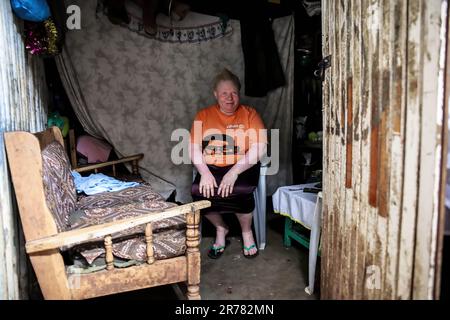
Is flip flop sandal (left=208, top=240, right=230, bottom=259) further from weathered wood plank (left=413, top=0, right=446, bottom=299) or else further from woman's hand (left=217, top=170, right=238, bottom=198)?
weathered wood plank (left=413, top=0, right=446, bottom=299)

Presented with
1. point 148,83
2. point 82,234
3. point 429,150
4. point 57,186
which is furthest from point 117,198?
point 429,150

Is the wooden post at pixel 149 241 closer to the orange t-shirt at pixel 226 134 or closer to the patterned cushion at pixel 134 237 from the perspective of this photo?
the patterned cushion at pixel 134 237

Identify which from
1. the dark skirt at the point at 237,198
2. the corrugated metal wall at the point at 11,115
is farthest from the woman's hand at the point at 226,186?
the corrugated metal wall at the point at 11,115

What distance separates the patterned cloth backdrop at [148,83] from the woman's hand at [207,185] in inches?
38.3

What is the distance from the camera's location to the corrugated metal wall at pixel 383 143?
115cm

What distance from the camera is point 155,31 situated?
3309 millimetres

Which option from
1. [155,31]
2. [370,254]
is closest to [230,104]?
[155,31]

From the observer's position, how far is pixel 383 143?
1.33 m

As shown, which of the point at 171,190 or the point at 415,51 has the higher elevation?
the point at 415,51

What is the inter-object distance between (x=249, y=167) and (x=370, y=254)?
1.42 meters

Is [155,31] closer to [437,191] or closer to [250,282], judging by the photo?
[250,282]

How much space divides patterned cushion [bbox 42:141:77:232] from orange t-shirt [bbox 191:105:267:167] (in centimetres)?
101

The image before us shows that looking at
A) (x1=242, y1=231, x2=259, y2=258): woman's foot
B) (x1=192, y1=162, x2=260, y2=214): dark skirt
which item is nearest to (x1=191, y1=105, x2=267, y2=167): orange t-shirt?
(x1=192, y1=162, x2=260, y2=214): dark skirt
